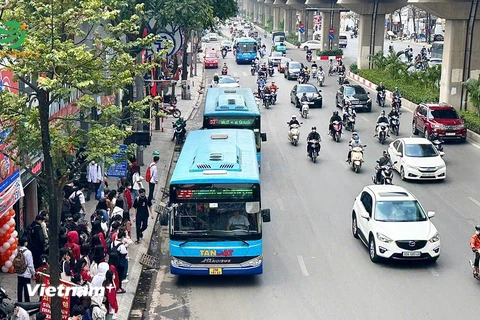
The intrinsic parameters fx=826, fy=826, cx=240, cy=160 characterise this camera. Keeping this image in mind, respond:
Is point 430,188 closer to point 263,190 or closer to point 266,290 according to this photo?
point 263,190

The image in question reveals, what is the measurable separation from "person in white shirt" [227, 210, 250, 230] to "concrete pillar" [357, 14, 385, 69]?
5380 centimetres

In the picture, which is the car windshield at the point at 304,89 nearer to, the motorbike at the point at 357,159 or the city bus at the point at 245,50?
the motorbike at the point at 357,159

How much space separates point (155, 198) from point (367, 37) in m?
46.8

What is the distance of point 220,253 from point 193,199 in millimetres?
1294

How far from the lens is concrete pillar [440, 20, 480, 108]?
147 ft

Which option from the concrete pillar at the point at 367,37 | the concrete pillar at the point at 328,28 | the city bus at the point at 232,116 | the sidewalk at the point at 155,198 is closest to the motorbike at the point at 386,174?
the city bus at the point at 232,116

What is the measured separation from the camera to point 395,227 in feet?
63.6

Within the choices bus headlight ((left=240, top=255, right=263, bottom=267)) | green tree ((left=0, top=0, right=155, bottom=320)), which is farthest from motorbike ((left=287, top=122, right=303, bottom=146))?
green tree ((left=0, top=0, right=155, bottom=320))

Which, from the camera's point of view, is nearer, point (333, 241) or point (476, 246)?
point (476, 246)

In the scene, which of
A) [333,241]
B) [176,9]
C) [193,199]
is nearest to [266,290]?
[193,199]

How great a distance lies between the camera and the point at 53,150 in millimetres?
13180

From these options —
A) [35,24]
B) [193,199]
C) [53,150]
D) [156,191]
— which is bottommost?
[156,191]

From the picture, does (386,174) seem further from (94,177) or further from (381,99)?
(381,99)

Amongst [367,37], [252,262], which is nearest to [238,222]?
[252,262]
